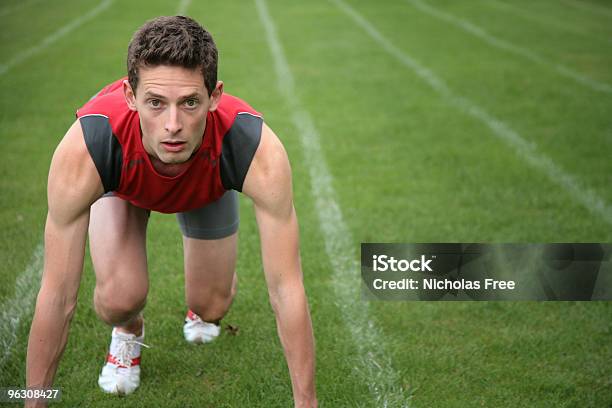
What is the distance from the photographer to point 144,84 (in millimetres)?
2664

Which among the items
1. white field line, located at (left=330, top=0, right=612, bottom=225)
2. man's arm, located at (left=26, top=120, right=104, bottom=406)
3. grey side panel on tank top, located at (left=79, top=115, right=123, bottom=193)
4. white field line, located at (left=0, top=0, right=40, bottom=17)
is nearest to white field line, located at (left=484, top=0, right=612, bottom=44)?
white field line, located at (left=330, top=0, right=612, bottom=225)

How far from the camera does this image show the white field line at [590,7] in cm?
1792

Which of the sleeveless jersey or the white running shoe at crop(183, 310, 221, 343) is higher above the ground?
the sleeveless jersey

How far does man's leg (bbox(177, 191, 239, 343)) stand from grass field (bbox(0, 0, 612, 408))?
36 centimetres

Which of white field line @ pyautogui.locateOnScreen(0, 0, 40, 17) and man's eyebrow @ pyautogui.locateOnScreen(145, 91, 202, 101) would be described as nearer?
man's eyebrow @ pyautogui.locateOnScreen(145, 91, 202, 101)

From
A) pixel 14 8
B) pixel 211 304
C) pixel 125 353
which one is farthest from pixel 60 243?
pixel 14 8

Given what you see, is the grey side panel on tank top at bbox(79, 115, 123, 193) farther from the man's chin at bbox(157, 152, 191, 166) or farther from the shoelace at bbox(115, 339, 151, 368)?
the shoelace at bbox(115, 339, 151, 368)

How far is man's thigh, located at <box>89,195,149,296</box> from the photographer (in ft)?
11.2

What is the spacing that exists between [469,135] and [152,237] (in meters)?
4.00

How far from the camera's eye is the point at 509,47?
1286cm

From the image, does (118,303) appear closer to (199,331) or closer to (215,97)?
(199,331)

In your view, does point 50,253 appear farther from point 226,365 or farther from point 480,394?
point 480,394

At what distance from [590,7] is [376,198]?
15.1 meters

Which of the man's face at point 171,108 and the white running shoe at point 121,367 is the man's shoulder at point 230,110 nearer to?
the man's face at point 171,108
